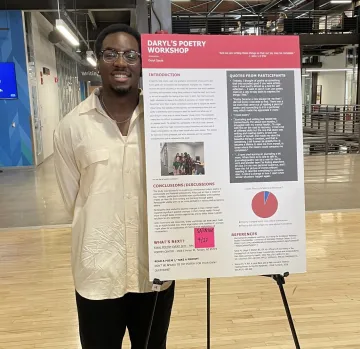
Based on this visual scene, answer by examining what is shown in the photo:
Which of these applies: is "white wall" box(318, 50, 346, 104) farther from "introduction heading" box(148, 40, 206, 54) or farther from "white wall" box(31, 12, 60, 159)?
"introduction heading" box(148, 40, 206, 54)

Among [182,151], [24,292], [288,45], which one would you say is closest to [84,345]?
[182,151]

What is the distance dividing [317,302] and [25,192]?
5.30m

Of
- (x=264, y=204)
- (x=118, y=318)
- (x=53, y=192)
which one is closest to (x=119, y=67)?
(x=264, y=204)

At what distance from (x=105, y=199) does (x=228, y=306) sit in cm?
184

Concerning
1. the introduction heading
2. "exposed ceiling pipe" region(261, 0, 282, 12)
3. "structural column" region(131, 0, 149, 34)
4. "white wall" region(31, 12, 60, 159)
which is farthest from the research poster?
"exposed ceiling pipe" region(261, 0, 282, 12)

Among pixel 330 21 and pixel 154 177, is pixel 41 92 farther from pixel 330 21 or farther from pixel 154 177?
pixel 330 21

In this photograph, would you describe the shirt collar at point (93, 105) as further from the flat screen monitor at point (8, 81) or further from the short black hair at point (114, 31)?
the flat screen monitor at point (8, 81)

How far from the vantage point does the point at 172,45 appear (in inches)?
55.7

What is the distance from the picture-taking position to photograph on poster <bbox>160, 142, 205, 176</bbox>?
1416 mm

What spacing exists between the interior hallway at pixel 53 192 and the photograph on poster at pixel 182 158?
3917 mm

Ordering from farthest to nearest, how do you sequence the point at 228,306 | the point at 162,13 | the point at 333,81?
the point at 333,81
the point at 162,13
the point at 228,306

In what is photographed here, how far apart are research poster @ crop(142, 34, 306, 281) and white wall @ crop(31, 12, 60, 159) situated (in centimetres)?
945

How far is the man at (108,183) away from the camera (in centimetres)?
143

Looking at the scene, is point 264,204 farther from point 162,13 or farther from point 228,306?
point 162,13
